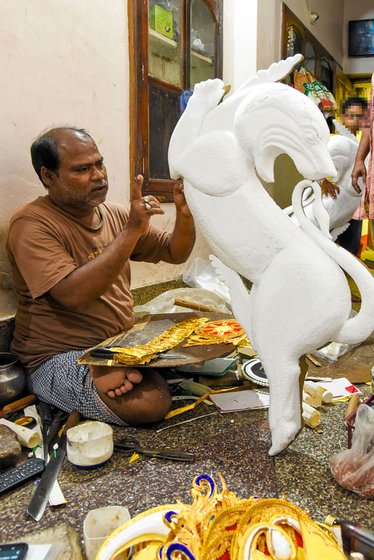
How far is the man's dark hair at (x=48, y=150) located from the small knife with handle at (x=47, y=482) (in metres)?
1.15

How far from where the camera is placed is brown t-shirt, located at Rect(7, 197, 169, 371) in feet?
6.29

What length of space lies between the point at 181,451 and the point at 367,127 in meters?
2.71

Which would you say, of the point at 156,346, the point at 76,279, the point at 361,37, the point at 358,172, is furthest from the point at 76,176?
the point at 361,37

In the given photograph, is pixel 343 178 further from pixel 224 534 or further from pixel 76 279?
pixel 224 534

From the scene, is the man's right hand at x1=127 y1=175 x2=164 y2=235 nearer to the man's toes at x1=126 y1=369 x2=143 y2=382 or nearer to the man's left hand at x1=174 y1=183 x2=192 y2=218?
the man's left hand at x1=174 y1=183 x2=192 y2=218

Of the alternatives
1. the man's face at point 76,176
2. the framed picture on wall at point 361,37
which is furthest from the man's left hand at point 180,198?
the framed picture on wall at point 361,37

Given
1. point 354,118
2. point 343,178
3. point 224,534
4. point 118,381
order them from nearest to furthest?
1. point 224,534
2. point 118,381
3. point 343,178
4. point 354,118

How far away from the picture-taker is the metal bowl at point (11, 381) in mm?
1961

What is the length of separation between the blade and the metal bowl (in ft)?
1.41

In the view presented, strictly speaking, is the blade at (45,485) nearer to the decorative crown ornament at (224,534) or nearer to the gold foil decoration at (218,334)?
the decorative crown ornament at (224,534)

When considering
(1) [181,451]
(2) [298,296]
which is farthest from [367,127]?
(1) [181,451]

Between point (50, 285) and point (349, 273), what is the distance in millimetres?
1156

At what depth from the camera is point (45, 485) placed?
4.76 feet

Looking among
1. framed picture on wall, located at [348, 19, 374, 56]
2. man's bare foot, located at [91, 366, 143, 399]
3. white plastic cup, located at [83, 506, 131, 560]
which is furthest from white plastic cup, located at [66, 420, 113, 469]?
framed picture on wall, located at [348, 19, 374, 56]
